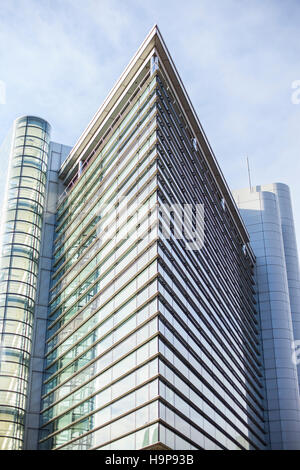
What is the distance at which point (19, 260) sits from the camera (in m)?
57.2

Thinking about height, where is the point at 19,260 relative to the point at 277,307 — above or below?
below

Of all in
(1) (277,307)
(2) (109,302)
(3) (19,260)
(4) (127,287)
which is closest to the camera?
(4) (127,287)

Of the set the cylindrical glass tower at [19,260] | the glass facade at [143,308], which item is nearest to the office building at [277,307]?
the glass facade at [143,308]

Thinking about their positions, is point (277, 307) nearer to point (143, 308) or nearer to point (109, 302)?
point (109, 302)

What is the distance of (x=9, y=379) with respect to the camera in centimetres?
5172

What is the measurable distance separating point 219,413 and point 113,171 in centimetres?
2169

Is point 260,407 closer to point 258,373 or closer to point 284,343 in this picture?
point 258,373

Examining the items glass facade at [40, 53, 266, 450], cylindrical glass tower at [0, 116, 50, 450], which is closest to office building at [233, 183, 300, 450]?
glass facade at [40, 53, 266, 450]

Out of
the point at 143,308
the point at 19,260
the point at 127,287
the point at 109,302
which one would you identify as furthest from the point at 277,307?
the point at 143,308

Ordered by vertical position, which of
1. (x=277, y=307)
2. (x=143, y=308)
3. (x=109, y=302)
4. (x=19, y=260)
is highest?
(x=277, y=307)

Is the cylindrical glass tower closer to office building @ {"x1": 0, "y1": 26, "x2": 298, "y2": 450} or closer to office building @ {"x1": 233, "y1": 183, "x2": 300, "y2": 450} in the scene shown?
office building @ {"x1": 0, "y1": 26, "x2": 298, "y2": 450}

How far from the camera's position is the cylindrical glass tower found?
50969 mm

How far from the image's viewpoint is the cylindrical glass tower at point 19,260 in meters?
51.0
